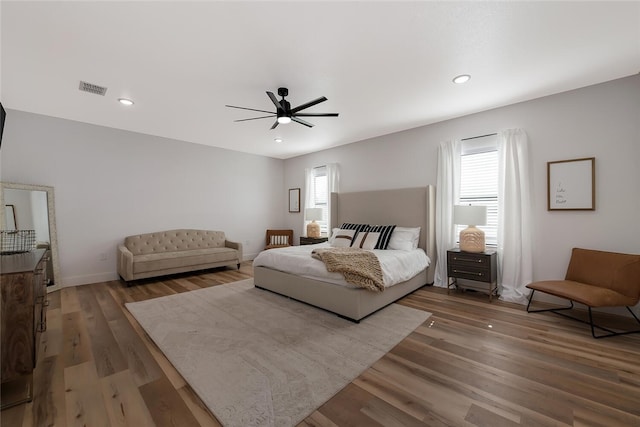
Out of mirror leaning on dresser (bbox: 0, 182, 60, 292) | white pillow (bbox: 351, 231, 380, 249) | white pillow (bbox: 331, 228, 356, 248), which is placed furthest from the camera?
white pillow (bbox: 331, 228, 356, 248)

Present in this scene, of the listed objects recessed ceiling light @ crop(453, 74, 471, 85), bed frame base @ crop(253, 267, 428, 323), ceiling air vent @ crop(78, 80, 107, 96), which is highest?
ceiling air vent @ crop(78, 80, 107, 96)

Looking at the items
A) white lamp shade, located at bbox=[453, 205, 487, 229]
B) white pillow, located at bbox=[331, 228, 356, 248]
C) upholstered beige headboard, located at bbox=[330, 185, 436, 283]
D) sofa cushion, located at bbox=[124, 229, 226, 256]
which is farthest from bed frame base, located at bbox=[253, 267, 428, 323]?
sofa cushion, located at bbox=[124, 229, 226, 256]

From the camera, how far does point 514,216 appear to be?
11.7ft

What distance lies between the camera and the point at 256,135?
196 inches

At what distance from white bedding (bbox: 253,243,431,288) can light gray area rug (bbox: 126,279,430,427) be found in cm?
41

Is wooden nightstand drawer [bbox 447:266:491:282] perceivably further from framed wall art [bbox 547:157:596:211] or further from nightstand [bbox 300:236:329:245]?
nightstand [bbox 300:236:329:245]

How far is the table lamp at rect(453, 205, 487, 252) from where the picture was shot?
3.56 meters

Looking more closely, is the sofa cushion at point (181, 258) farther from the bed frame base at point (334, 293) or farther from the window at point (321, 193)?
the window at point (321, 193)

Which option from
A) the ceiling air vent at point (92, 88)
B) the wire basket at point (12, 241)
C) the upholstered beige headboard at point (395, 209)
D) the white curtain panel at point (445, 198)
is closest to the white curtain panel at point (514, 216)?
the white curtain panel at point (445, 198)

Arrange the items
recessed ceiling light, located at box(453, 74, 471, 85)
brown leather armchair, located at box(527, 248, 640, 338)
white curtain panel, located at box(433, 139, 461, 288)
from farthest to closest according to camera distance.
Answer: white curtain panel, located at box(433, 139, 461, 288) → recessed ceiling light, located at box(453, 74, 471, 85) → brown leather armchair, located at box(527, 248, 640, 338)

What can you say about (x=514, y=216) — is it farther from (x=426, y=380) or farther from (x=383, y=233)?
(x=426, y=380)

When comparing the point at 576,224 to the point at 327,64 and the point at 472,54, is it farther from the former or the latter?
the point at 327,64

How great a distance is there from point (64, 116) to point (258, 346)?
183 inches

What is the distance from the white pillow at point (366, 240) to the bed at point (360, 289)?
23.3 inches
